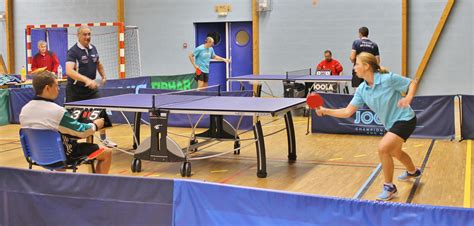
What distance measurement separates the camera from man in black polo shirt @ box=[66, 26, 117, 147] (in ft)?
24.7

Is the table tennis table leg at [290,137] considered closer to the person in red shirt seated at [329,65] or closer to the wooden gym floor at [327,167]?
the wooden gym floor at [327,167]

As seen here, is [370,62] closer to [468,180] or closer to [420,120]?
[468,180]

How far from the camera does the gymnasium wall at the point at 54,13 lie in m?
18.2

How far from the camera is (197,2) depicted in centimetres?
1722

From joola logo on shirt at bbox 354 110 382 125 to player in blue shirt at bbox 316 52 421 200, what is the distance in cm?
382

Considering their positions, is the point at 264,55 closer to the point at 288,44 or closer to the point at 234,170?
the point at 288,44

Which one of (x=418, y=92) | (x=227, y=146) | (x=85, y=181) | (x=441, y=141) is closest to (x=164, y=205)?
(x=85, y=181)

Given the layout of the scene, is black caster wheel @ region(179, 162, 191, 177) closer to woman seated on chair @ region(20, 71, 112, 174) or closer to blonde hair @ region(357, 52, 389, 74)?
woman seated on chair @ region(20, 71, 112, 174)

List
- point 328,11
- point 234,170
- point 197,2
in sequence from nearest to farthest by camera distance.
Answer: point 234,170 < point 328,11 < point 197,2

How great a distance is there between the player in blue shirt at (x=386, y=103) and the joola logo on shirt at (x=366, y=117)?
382 cm

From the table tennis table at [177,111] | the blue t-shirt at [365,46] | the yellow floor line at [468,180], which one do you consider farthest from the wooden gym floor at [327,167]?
the blue t-shirt at [365,46]

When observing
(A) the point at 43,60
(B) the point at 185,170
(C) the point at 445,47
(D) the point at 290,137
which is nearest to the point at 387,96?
(D) the point at 290,137

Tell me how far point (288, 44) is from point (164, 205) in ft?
42.6

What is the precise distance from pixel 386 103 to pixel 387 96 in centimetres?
8
